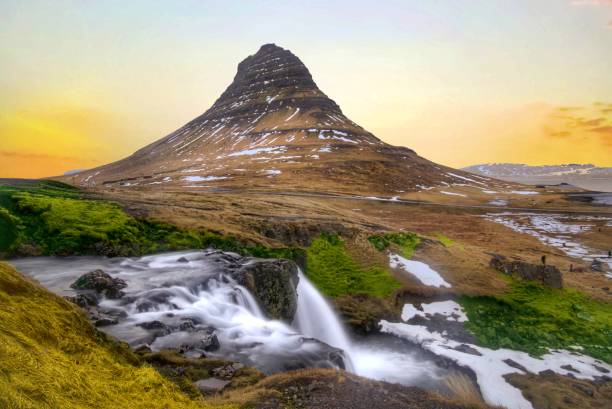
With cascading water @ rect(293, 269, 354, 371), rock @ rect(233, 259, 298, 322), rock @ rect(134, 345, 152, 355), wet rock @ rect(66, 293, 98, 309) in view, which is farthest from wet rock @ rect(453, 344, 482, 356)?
wet rock @ rect(66, 293, 98, 309)

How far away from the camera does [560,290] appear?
80.1ft

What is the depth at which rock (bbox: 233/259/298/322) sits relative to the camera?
17.5 metres

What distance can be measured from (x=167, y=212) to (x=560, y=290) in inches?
1122

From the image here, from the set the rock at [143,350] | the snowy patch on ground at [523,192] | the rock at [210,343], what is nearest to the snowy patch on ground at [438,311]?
the rock at [210,343]

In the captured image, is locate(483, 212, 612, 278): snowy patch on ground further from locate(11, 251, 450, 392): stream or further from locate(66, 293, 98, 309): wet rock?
locate(66, 293, 98, 309): wet rock

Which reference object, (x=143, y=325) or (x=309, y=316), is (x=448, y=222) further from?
(x=143, y=325)

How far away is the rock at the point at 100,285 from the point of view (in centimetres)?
1488

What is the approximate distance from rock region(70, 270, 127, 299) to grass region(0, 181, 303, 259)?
559 centimetres

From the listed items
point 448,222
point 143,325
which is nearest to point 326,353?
point 143,325

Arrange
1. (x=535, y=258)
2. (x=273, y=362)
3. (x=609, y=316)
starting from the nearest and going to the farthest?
1. (x=273, y=362)
2. (x=609, y=316)
3. (x=535, y=258)

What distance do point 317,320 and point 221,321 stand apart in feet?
24.3

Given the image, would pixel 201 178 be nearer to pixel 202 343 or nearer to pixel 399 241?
pixel 399 241

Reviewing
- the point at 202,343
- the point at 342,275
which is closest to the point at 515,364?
the point at 342,275

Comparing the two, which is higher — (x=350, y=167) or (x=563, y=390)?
(x=350, y=167)
